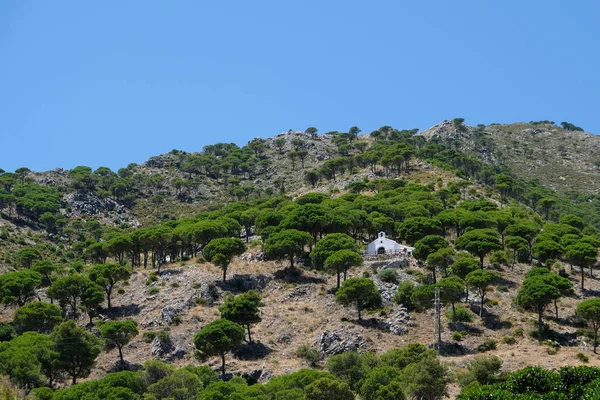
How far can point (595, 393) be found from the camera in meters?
33.6

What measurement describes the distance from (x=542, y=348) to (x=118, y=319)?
45516 millimetres

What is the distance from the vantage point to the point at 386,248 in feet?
287

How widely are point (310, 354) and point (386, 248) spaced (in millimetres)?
27819

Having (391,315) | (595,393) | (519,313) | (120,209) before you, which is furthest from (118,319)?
(120,209)

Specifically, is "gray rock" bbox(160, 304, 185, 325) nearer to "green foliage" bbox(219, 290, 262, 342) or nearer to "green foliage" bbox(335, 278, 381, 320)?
"green foliage" bbox(219, 290, 262, 342)

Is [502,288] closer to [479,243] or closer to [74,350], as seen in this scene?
[479,243]

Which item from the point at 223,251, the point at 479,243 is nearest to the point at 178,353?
the point at 223,251

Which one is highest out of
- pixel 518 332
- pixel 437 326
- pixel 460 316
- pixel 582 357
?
pixel 460 316

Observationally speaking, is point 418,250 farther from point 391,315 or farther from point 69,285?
point 69,285

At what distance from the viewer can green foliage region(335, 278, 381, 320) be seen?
68562 millimetres

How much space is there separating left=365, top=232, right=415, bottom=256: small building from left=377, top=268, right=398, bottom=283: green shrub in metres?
8.35

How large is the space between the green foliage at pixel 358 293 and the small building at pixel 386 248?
16092 mm

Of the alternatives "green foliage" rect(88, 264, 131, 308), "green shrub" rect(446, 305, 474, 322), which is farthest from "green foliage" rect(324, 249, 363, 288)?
"green foliage" rect(88, 264, 131, 308)

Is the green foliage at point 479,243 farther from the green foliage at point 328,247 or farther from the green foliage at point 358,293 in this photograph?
the green foliage at point 358,293
